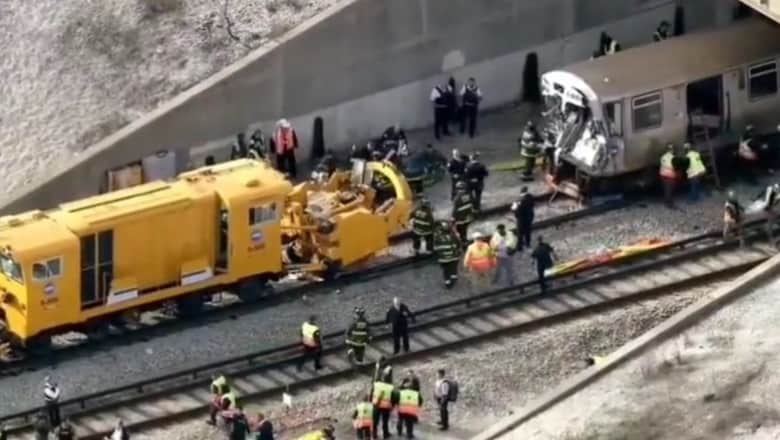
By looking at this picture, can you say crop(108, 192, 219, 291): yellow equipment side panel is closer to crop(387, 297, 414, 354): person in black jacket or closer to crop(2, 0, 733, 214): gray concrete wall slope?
Answer: crop(387, 297, 414, 354): person in black jacket

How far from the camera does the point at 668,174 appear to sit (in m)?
46.0

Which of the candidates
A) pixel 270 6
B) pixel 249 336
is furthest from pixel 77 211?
pixel 270 6

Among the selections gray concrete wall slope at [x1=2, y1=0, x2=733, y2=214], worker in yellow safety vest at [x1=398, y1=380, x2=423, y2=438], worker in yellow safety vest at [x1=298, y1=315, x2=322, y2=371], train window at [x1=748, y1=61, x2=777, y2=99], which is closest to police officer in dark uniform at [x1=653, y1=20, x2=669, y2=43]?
gray concrete wall slope at [x1=2, y1=0, x2=733, y2=214]

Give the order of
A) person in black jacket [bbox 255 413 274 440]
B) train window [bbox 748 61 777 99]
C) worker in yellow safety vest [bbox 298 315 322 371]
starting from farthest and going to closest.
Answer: train window [bbox 748 61 777 99] < worker in yellow safety vest [bbox 298 315 322 371] < person in black jacket [bbox 255 413 274 440]

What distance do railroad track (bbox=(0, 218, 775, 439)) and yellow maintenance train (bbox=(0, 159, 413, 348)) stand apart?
6.26ft

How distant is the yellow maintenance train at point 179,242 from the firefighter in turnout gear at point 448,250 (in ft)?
3.51

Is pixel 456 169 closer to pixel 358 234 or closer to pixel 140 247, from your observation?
pixel 358 234

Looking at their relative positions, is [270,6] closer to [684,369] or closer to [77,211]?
[77,211]

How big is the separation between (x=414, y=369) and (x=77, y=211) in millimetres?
6112

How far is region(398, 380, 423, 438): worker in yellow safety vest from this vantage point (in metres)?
38.6

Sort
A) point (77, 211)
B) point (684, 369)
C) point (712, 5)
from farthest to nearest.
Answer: point (712, 5) < point (77, 211) < point (684, 369)

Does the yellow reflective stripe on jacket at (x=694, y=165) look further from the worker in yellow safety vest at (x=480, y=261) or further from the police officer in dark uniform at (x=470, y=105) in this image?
the police officer in dark uniform at (x=470, y=105)

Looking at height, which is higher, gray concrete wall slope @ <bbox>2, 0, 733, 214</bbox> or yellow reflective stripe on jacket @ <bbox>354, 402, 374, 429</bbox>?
gray concrete wall slope @ <bbox>2, 0, 733, 214</bbox>

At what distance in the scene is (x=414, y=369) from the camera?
41.3 meters
